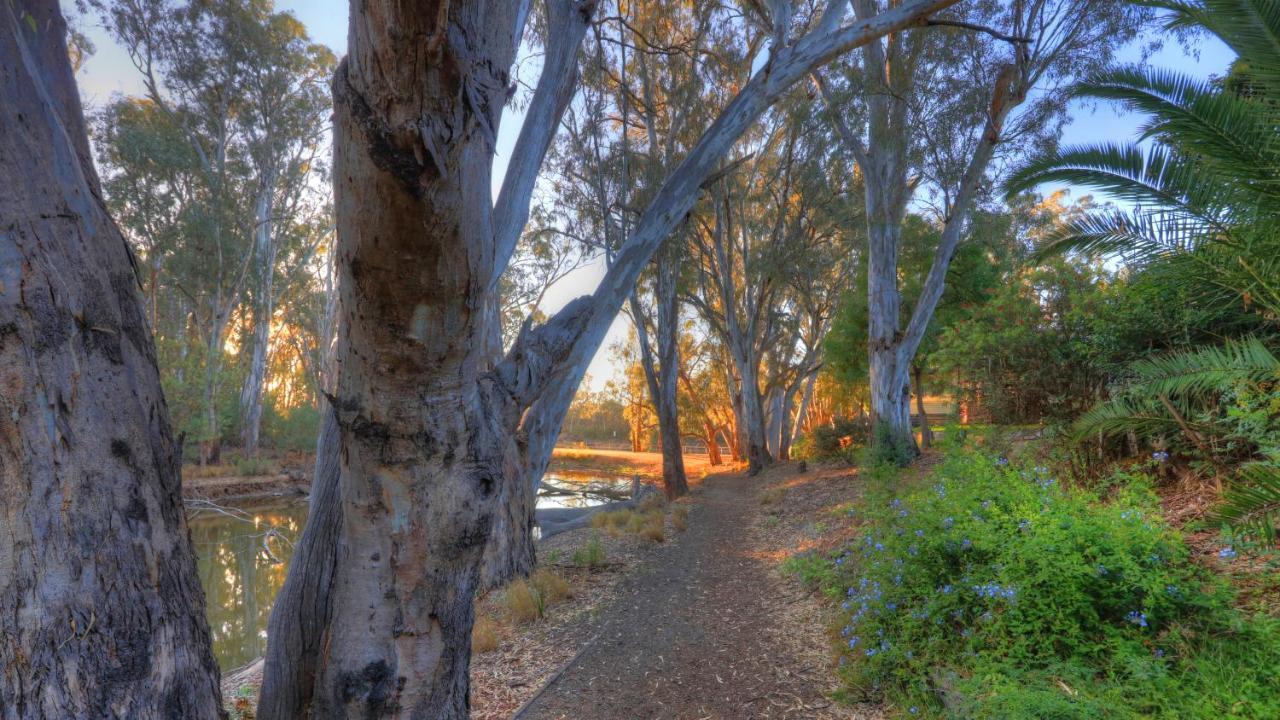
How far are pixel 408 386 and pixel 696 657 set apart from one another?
9.92 feet

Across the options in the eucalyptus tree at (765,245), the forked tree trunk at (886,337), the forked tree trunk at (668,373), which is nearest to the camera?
the forked tree trunk at (886,337)

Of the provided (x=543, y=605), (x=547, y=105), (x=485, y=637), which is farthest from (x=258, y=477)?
(x=547, y=105)

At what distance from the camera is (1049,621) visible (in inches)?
105

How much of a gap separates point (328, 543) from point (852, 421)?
12569 mm

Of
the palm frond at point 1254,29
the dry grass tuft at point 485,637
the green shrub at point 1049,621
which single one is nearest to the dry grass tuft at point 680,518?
the dry grass tuft at point 485,637

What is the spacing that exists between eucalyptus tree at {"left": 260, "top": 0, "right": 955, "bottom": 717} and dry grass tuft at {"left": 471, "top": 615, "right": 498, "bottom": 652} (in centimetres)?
243

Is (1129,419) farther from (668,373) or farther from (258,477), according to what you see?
(258,477)

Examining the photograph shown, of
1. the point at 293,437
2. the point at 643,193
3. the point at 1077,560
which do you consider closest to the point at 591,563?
the point at 1077,560

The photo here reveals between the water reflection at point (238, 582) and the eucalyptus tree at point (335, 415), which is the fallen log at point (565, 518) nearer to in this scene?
the water reflection at point (238, 582)

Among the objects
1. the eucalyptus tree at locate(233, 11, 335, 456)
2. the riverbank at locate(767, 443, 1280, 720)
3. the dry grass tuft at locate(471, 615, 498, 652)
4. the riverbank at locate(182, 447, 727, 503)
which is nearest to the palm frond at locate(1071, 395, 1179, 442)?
the riverbank at locate(767, 443, 1280, 720)

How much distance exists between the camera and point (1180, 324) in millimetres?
4195

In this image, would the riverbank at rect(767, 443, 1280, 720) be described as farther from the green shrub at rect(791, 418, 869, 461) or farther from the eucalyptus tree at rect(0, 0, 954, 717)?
the green shrub at rect(791, 418, 869, 461)

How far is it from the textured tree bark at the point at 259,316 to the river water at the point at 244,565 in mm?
7321

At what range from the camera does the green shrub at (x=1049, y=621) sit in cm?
219
